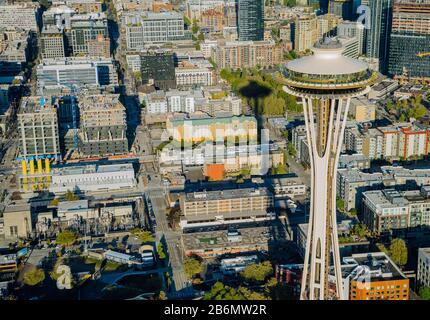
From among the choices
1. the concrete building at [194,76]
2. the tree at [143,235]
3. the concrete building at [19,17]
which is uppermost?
the concrete building at [19,17]

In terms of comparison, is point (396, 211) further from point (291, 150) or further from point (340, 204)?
point (291, 150)

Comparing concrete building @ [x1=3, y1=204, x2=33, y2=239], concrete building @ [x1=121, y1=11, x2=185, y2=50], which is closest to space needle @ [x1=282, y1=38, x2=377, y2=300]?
concrete building @ [x1=3, y1=204, x2=33, y2=239]

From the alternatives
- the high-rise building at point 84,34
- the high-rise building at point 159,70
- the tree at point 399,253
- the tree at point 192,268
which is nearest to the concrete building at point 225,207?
the tree at point 192,268

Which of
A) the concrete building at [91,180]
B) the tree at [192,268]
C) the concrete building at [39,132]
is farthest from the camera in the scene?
the concrete building at [39,132]

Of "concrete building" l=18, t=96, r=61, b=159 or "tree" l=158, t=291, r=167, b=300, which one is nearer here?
"tree" l=158, t=291, r=167, b=300

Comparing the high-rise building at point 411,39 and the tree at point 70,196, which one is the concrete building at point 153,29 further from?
the tree at point 70,196

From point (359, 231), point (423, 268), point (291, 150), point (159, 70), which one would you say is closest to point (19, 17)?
point (159, 70)

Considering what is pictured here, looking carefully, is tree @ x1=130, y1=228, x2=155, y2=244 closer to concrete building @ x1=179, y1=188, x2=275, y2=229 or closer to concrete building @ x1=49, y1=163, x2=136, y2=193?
concrete building @ x1=179, y1=188, x2=275, y2=229
